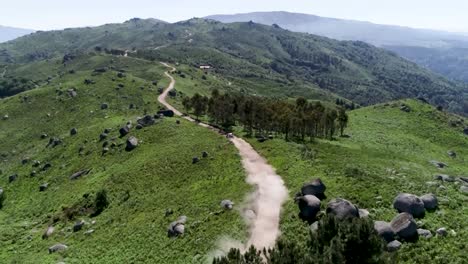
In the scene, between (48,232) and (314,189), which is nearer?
(314,189)

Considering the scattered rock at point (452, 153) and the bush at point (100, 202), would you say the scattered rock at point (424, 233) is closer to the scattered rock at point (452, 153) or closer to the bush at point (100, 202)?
the bush at point (100, 202)

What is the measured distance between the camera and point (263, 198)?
6209 centimetres

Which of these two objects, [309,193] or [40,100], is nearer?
[309,193]

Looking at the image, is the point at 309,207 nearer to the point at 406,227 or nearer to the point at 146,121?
the point at 406,227

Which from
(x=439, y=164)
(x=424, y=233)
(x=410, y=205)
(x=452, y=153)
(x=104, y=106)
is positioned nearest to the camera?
(x=424, y=233)

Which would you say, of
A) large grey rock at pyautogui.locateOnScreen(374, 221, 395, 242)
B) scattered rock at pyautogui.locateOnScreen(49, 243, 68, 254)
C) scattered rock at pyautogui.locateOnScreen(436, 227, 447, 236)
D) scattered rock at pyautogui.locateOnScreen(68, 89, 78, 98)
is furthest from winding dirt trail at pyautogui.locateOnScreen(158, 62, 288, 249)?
scattered rock at pyautogui.locateOnScreen(68, 89, 78, 98)

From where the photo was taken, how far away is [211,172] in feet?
260

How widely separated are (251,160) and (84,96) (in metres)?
122

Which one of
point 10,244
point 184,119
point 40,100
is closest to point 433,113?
point 184,119

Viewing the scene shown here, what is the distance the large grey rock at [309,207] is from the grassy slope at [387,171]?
132 cm

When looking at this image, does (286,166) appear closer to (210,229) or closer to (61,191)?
(210,229)

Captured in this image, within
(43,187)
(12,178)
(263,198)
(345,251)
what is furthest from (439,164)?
(12,178)

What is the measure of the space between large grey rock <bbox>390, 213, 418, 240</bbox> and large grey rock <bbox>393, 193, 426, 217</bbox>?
12.5 ft

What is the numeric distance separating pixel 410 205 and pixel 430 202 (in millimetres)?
3418
